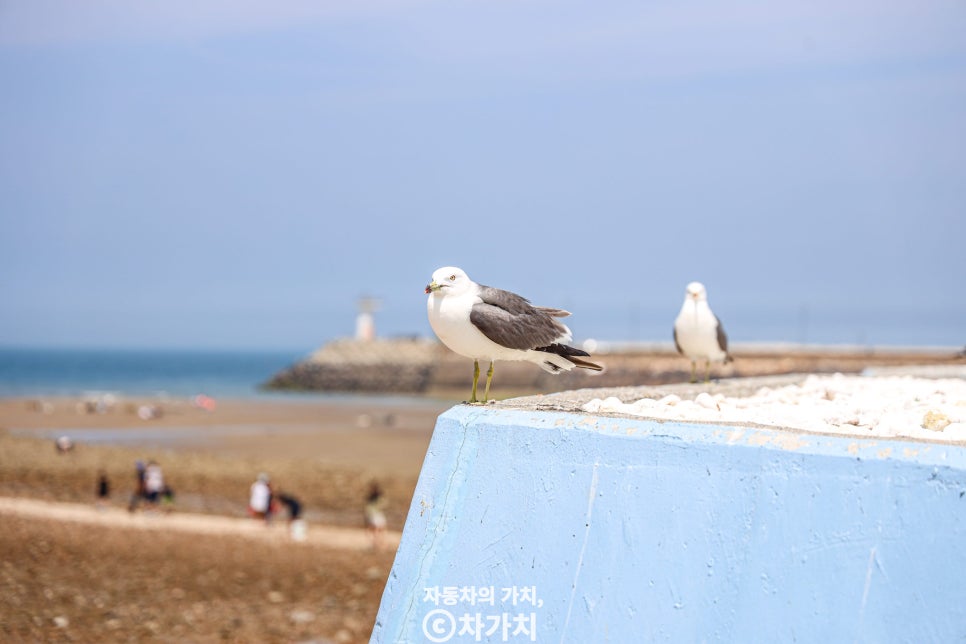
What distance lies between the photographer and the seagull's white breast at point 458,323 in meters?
4.71

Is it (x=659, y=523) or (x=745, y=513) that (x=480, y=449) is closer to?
(x=659, y=523)

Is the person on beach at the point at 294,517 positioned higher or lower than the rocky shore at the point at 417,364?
lower

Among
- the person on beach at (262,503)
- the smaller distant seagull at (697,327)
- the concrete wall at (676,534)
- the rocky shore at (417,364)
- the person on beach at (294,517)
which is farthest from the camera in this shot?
the rocky shore at (417,364)

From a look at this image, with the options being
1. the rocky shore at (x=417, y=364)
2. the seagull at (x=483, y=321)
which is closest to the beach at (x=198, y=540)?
the rocky shore at (x=417, y=364)

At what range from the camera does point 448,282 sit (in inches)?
186

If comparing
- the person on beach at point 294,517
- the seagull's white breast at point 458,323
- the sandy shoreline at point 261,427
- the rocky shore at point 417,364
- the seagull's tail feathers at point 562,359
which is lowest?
the sandy shoreline at point 261,427

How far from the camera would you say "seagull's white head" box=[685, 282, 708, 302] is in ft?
26.3

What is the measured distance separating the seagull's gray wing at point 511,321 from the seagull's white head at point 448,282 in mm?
117

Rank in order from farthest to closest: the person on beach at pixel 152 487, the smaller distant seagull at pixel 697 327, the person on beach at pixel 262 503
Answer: the person on beach at pixel 152 487 → the person on beach at pixel 262 503 → the smaller distant seagull at pixel 697 327

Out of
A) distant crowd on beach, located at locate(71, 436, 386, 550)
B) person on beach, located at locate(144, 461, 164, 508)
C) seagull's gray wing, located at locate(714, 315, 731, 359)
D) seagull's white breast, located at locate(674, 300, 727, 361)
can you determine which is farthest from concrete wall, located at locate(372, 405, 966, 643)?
person on beach, located at locate(144, 461, 164, 508)

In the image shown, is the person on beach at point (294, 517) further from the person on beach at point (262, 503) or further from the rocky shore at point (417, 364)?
the rocky shore at point (417, 364)

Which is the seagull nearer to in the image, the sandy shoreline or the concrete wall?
the concrete wall

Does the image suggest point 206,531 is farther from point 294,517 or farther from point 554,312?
point 554,312

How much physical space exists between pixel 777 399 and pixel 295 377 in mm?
60471
